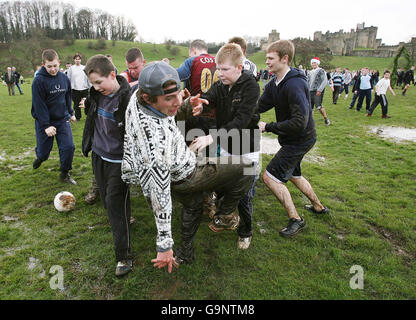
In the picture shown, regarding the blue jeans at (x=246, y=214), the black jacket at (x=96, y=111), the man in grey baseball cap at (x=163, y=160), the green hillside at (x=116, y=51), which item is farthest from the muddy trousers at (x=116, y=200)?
the green hillside at (x=116, y=51)

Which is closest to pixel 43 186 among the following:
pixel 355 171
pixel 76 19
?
pixel 355 171

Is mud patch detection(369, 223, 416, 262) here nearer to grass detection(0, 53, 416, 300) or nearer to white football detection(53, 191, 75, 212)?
grass detection(0, 53, 416, 300)

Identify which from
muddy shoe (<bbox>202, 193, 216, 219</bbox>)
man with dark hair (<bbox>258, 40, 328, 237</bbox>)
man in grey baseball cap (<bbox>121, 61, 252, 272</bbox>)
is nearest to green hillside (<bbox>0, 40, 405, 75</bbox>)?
muddy shoe (<bbox>202, 193, 216, 219</bbox>)

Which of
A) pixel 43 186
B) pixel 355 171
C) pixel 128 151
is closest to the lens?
pixel 128 151

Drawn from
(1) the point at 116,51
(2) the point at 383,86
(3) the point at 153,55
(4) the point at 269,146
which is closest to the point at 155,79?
(4) the point at 269,146

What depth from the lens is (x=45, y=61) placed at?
4992 mm

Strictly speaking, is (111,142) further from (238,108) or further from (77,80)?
(77,80)

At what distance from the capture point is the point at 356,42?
79.8 metres

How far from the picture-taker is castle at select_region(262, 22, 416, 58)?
223 ft

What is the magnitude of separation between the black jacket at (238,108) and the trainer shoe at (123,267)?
1896mm

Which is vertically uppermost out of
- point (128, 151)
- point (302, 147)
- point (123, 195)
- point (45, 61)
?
point (45, 61)

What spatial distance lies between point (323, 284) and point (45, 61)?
5.96 meters

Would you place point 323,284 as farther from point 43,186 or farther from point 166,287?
point 43,186

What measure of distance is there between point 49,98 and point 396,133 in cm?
1172
